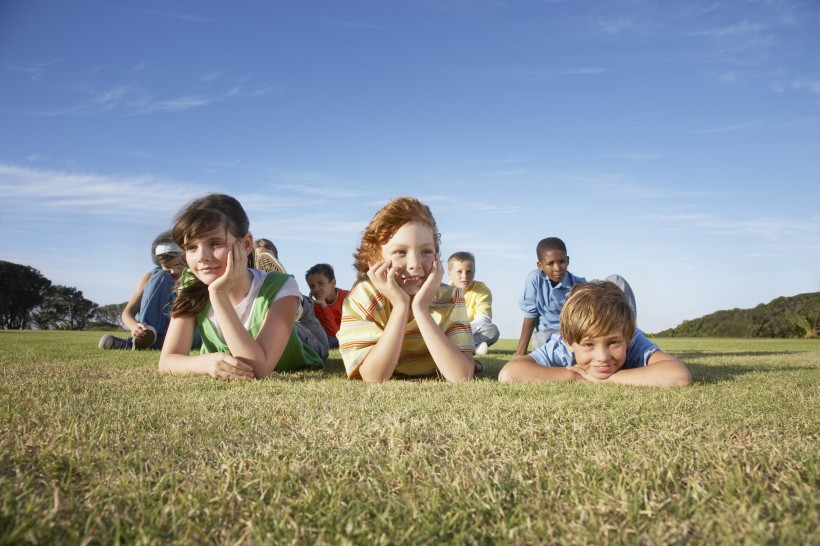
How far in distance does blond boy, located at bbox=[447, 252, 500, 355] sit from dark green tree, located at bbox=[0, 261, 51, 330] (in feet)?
172

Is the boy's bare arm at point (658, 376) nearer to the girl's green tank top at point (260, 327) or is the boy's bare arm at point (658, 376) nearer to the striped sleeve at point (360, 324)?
the striped sleeve at point (360, 324)

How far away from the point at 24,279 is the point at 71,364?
186ft

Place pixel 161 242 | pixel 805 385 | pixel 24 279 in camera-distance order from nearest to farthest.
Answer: pixel 805 385, pixel 161 242, pixel 24 279

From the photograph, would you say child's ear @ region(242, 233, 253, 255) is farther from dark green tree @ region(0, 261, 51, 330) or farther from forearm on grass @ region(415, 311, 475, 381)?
dark green tree @ region(0, 261, 51, 330)

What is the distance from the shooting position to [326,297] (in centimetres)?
1012

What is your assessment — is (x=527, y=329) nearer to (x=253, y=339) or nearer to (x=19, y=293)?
(x=253, y=339)

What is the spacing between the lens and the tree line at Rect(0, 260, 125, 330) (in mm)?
50938

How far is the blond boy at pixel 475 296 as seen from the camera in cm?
1052

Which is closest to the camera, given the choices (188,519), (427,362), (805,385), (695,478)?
(188,519)

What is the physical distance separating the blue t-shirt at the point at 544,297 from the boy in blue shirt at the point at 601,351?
4.69 m


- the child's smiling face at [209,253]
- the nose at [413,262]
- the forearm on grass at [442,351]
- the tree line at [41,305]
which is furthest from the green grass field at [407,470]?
the tree line at [41,305]

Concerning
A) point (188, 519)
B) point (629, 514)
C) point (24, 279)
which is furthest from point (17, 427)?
point (24, 279)

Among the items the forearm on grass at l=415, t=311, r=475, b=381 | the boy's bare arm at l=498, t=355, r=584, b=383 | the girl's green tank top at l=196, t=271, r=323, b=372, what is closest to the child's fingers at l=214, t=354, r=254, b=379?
the girl's green tank top at l=196, t=271, r=323, b=372

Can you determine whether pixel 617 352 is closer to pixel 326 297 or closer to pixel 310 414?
pixel 310 414
